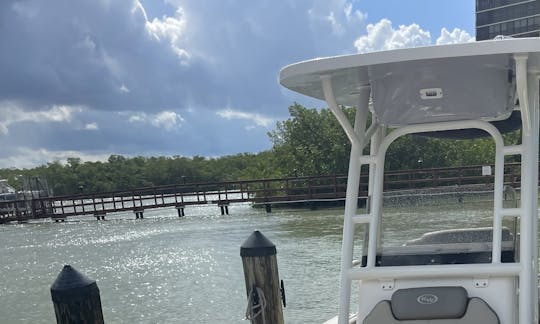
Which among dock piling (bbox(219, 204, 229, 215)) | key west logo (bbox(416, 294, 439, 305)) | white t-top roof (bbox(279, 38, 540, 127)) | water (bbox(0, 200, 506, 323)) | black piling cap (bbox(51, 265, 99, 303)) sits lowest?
dock piling (bbox(219, 204, 229, 215))

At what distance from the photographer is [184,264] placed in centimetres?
1307

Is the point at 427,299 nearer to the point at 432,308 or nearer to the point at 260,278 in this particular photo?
the point at 432,308

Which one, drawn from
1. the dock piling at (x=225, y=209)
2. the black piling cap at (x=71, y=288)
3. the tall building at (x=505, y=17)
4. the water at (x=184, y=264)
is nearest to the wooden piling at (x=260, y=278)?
the water at (x=184, y=264)

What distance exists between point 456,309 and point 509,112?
40.8 inches

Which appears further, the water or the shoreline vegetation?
the water

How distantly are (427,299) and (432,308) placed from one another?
0.16ft

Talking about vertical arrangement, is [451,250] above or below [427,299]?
above

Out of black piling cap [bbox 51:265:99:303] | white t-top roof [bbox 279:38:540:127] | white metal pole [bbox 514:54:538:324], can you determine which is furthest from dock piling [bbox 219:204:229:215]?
white metal pole [bbox 514:54:538:324]

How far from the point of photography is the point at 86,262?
14.7 m

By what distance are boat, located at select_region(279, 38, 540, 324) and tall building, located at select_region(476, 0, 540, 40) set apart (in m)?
65.4

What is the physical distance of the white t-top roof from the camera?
8.02 ft

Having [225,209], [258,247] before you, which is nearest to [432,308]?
[258,247]

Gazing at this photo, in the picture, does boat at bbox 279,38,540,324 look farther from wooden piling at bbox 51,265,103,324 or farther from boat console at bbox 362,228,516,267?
wooden piling at bbox 51,265,103,324

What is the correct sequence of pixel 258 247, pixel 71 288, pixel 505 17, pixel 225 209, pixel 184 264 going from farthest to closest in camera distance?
pixel 505 17 → pixel 225 209 → pixel 184 264 → pixel 258 247 → pixel 71 288
